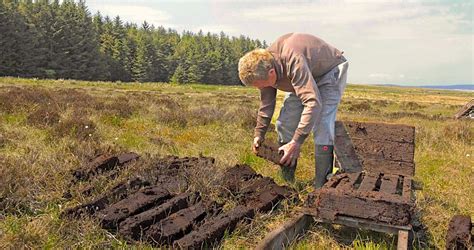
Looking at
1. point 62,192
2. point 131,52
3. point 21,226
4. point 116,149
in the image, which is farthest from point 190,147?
point 131,52

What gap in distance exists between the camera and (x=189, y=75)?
300 feet

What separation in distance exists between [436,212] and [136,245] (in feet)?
9.49

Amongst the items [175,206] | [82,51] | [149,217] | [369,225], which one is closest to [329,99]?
[369,225]

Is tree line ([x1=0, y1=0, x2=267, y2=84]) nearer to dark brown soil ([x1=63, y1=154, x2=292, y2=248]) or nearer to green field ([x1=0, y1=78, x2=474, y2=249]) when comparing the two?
green field ([x1=0, y1=78, x2=474, y2=249])

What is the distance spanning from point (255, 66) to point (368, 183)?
1485 millimetres

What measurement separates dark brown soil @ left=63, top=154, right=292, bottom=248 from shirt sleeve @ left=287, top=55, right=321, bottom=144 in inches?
29.6

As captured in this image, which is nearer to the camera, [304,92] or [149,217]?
[149,217]

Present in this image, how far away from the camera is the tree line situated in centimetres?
5875

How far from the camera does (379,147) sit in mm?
4496

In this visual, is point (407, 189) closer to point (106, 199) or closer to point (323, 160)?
point (323, 160)

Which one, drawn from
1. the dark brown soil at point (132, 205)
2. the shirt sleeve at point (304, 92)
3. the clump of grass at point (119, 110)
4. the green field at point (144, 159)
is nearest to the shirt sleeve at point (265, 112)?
the green field at point (144, 159)

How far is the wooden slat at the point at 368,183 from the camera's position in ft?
12.2

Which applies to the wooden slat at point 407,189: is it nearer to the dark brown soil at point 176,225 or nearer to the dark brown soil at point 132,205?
the dark brown soil at point 176,225

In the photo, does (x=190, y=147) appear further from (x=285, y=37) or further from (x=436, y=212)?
(x=436, y=212)
